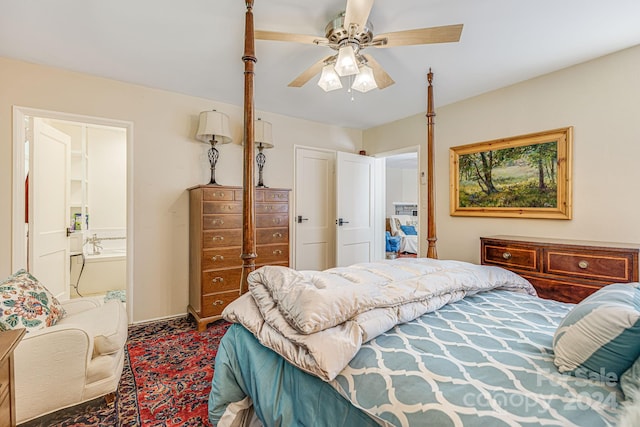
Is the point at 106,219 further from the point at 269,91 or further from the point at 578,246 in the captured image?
the point at 578,246

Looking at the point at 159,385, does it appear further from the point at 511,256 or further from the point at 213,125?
the point at 511,256

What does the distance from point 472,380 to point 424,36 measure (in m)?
1.80

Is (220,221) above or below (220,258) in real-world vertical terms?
above

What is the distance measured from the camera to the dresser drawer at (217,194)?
2809 mm

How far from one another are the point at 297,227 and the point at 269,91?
1796 millimetres

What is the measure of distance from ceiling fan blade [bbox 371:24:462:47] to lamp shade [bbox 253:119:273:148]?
1.85 meters

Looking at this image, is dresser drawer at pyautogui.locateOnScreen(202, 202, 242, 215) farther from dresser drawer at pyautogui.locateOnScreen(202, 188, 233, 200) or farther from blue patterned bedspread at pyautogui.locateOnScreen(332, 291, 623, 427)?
blue patterned bedspread at pyautogui.locateOnScreen(332, 291, 623, 427)

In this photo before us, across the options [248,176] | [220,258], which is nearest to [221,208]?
[220,258]

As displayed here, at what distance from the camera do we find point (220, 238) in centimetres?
288

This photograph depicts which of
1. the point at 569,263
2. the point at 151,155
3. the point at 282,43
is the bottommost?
the point at 569,263

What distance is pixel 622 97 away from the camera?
2.30 metres

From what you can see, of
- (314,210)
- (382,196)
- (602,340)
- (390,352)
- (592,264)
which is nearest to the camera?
(602,340)

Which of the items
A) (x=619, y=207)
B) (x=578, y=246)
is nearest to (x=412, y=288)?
(x=578, y=246)

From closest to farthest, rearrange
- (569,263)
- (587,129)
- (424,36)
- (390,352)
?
(390,352), (424,36), (569,263), (587,129)
